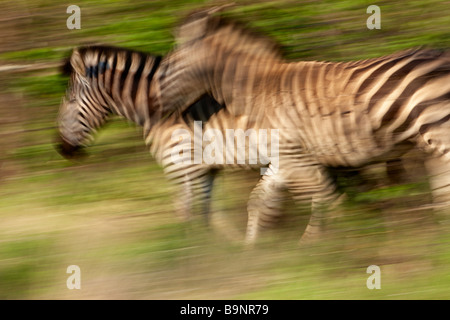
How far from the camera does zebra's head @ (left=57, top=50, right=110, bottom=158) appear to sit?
577cm

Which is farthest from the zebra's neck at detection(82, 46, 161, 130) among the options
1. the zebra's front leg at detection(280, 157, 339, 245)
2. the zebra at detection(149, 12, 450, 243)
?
the zebra's front leg at detection(280, 157, 339, 245)

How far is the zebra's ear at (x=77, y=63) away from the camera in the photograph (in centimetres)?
571

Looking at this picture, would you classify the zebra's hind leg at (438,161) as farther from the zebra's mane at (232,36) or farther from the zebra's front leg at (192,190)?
the zebra's front leg at (192,190)

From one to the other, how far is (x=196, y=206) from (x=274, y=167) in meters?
0.68

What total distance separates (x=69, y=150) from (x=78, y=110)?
0.38 meters

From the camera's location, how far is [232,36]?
5.55 metres

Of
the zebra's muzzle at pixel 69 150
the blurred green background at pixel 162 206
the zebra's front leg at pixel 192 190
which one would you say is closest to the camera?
the blurred green background at pixel 162 206

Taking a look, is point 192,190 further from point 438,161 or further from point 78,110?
point 438,161

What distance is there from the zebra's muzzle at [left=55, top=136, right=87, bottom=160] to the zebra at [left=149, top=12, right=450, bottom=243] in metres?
0.86

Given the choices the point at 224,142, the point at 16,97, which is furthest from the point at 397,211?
the point at 16,97

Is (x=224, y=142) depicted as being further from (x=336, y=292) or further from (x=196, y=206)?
(x=336, y=292)

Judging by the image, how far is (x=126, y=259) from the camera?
489 cm

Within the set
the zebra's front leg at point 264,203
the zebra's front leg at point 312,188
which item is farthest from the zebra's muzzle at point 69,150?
the zebra's front leg at point 312,188

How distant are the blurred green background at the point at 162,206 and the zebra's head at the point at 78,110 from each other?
1.04ft
